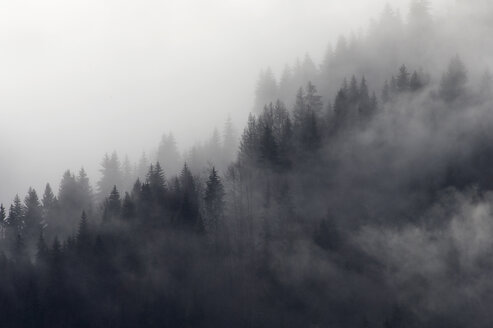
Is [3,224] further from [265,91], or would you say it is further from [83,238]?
[265,91]

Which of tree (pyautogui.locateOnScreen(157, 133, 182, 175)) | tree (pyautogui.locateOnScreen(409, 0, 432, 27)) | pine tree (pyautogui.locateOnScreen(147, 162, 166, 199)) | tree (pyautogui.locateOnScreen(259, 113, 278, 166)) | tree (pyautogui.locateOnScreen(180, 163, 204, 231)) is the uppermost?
tree (pyautogui.locateOnScreen(409, 0, 432, 27))

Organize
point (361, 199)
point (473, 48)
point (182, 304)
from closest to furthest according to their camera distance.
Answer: point (182, 304) → point (361, 199) → point (473, 48)

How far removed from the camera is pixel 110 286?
14238 centimetres

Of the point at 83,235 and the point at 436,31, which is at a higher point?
the point at 436,31

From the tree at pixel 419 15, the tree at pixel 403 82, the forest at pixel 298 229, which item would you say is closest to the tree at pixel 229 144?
the forest at pixel 298 229

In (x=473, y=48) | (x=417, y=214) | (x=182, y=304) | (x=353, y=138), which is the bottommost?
(x=182, y=304)

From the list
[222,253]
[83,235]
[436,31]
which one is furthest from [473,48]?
[83,235]

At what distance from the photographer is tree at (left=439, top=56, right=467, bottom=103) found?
6280 inches

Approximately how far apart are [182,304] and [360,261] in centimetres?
2540

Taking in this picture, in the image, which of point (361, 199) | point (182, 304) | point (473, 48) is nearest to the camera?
point (182, 304)

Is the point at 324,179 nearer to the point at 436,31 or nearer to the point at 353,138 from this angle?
the point at 353,138

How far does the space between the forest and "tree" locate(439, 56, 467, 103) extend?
222 millimetres

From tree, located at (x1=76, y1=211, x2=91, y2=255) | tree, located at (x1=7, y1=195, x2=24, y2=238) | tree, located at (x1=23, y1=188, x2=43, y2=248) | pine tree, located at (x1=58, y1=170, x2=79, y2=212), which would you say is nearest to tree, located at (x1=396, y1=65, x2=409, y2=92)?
tree, located at (x1=76, y1=211, x2=91, y2=255)

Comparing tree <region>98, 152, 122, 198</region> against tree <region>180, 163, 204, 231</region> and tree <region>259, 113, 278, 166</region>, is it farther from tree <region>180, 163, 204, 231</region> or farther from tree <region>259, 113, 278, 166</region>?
tree <region>259, 113, 278, 166</region>
